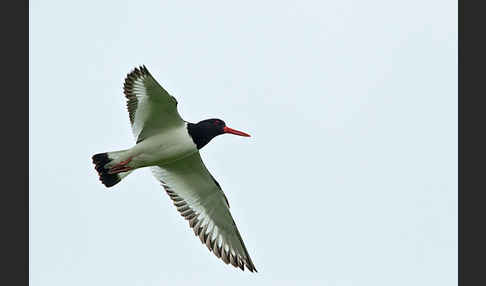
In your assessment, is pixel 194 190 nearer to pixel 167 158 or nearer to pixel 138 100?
pixel 167 158

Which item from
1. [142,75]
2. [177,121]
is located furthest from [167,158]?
[142,75]

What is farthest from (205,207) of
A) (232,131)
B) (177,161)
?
(232,131)

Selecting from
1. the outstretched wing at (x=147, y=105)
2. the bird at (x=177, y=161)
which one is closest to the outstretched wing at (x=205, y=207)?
the bird at (x=177, y=161)

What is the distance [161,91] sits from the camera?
11.1m

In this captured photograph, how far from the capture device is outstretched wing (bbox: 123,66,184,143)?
1109cm

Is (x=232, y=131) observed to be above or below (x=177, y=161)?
above

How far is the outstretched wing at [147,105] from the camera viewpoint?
11086mm

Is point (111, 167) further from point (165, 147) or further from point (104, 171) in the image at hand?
point (165, 147)

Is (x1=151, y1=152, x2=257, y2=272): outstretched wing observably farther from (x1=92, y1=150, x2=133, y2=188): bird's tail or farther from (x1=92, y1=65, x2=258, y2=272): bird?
(x1=92, y1=150, x2=133, y2=188): bird's tail

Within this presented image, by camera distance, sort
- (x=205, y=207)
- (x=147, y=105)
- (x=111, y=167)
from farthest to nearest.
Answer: (x=205, y=207) < (x=111, y=167) < (x=147, y=105)

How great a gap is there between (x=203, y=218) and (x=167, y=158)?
135cm

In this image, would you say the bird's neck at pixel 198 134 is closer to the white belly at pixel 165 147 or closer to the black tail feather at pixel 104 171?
the white belly at pixel 165 147

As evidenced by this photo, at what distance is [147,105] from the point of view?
37.2 ft

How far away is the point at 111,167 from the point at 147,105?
116 centimetres
